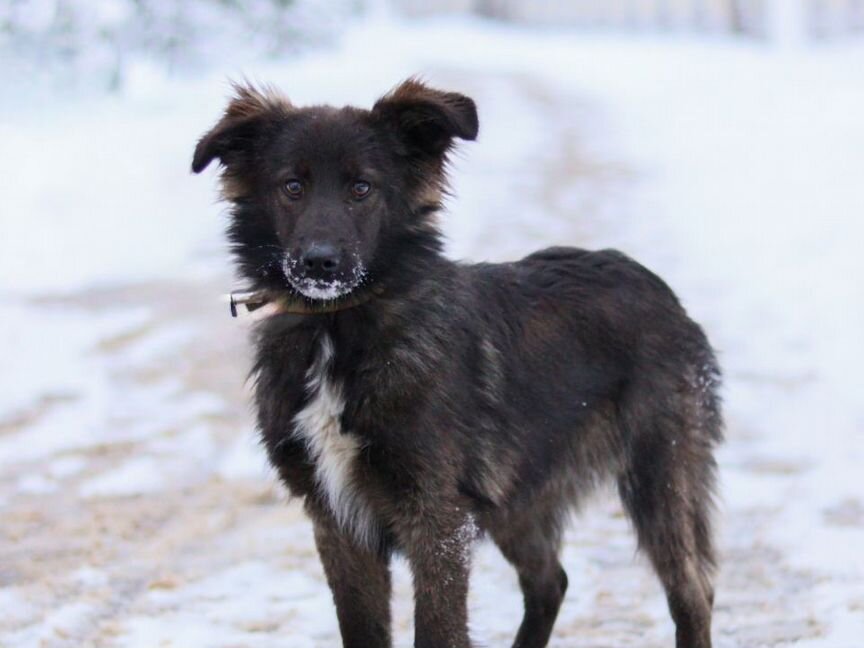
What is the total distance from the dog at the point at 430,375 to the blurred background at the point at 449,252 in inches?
13.2

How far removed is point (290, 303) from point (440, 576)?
102 cm

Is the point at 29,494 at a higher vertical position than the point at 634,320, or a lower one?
lower

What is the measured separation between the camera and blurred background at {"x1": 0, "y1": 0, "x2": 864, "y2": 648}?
5578 millimetres

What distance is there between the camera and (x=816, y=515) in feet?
20.7

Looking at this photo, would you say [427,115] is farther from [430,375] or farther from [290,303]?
[430,375]

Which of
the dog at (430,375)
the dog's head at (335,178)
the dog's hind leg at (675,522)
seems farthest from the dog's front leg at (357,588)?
the dog's hind leg at (675,522)

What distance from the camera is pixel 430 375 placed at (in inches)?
163

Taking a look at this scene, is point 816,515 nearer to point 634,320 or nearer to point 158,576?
point 634,320

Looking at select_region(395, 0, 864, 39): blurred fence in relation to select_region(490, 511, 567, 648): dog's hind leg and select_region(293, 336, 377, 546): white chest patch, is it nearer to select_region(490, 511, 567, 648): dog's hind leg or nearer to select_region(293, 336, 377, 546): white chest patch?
select_region(490, 511, 567, 648): dog's hind leg

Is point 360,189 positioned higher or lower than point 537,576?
higher

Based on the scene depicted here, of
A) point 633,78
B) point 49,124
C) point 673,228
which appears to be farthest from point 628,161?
point 49,124

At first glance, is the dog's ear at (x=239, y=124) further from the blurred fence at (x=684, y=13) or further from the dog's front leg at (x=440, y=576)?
the blurred fence at (x=684, y=13)

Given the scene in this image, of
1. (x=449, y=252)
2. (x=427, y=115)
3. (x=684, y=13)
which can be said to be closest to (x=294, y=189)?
(x=427, y=115)

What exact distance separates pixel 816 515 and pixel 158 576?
3.14 meters
